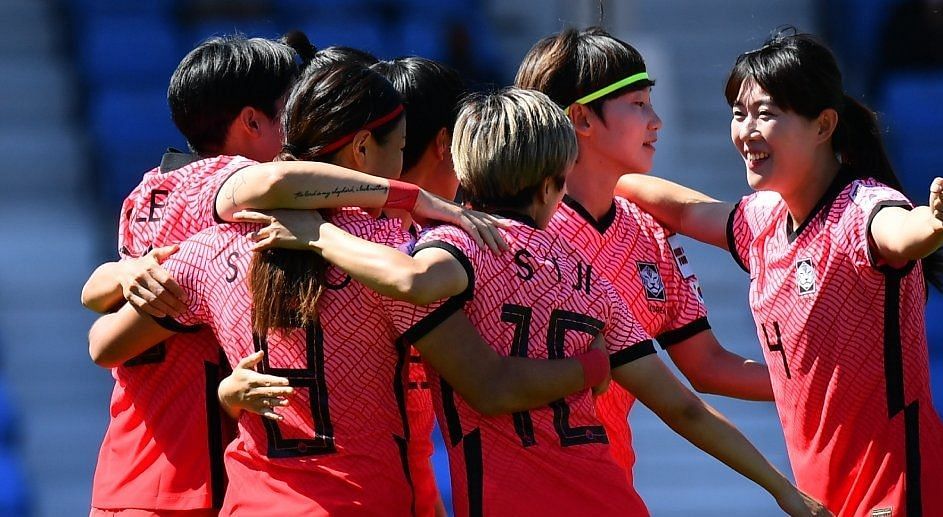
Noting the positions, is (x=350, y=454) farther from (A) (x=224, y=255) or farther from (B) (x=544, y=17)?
(B) (x=544, y=17)

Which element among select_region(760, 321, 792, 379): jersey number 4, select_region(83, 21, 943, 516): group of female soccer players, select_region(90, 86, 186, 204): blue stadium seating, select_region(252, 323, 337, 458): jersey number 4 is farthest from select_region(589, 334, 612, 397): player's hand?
select_region(90, 86, 186, 204): blue stadium seating

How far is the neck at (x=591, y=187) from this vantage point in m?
3.11

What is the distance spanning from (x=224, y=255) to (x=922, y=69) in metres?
5.99

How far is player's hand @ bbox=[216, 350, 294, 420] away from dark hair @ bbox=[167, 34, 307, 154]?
695 millimetres

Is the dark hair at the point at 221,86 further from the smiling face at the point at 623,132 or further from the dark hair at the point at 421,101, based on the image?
the smiling face at the point at 623,132

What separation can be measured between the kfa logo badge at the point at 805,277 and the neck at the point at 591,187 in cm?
47

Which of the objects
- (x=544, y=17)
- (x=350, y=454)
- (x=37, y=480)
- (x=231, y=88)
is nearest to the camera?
(x=350, y=454)

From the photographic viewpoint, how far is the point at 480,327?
2.35 metres

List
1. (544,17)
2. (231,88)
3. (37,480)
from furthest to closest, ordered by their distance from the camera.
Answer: (544,17) → (37,480) → (231,88)

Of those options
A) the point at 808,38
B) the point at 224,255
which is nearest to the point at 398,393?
→ the point at 224,255

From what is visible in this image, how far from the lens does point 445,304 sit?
2309 mm

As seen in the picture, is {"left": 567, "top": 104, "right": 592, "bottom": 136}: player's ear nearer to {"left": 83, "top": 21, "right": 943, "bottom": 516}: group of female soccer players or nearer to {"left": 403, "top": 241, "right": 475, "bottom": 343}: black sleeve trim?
{"left": 83, "top": 21, "right": 943, "bottom": 516}: group of female soccer players

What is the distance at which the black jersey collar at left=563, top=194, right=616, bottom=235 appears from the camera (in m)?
3.08

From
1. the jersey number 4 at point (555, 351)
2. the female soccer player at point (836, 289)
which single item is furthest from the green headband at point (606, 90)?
the jersey number 4 at point (555, 351)
